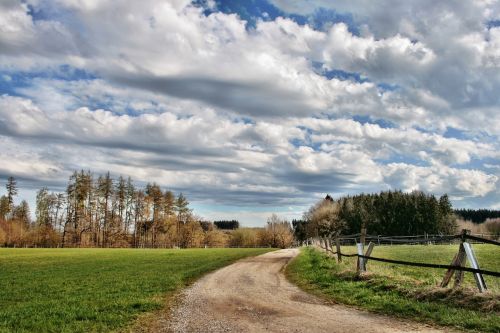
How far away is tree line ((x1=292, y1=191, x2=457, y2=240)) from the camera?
119m

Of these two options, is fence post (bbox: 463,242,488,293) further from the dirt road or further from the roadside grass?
the dirt road

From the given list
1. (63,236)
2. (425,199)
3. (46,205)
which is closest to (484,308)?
(63,236)

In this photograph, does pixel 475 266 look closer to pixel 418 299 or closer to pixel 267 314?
pixel 418 299

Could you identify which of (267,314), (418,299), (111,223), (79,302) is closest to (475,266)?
(418,299)

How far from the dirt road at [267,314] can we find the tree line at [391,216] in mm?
102814

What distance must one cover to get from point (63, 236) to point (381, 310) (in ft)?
350

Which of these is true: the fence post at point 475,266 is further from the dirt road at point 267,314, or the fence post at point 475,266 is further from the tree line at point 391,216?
the tree line at point 391,216

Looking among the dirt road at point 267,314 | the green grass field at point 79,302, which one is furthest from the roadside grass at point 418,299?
the green grass field at point 79,302

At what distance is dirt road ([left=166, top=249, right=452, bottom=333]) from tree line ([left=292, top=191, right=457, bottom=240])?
102814mm

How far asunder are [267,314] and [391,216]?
11977 cm

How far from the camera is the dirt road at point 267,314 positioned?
989 cm

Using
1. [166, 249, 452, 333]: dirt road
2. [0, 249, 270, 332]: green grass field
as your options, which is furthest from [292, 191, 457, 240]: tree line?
[166, 249, 452, 333]: dirt road

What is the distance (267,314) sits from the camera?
458 inches

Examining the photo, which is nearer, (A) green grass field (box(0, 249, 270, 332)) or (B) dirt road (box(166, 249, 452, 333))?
(B) dirt road (box(166, 249, 452, 333))
